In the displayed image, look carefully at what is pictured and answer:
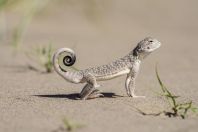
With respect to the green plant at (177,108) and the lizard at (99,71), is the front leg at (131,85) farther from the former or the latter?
the green plant at (177,108)

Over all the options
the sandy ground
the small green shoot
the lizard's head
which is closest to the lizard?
the lizard's head

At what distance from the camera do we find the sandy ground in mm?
4953

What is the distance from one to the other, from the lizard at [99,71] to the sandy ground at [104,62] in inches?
4.9

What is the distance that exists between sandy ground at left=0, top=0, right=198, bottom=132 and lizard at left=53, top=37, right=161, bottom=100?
123mm

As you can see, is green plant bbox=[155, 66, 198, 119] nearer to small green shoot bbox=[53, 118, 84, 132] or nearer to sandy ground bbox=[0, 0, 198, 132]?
sandy ground bbox=[0, 0, 198, 132]

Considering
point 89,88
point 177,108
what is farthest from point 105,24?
point 177,108

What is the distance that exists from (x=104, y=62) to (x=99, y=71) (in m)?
2.72

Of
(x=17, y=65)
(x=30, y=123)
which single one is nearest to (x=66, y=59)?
(x=30, y=123)

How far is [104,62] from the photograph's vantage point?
851 centimetres

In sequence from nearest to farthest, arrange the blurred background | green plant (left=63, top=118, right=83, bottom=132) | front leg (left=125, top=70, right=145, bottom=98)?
green plant (left=63, top=118, right=83, bottom=132)
front leg (left=125, top=70, right=145, bottom=98)
the blurred background

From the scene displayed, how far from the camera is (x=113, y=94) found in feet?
20.0

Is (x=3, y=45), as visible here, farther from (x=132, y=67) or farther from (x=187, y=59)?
(x=132, y=67)

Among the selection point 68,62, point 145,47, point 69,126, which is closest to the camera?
point 69,126

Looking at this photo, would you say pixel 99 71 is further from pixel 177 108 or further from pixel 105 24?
pixel 105 24
